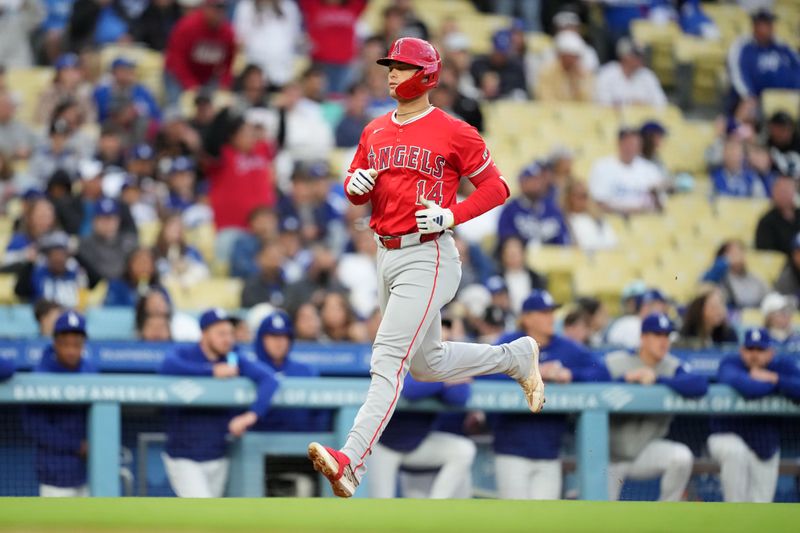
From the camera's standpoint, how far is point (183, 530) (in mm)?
5098

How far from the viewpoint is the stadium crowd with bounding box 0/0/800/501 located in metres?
8.41

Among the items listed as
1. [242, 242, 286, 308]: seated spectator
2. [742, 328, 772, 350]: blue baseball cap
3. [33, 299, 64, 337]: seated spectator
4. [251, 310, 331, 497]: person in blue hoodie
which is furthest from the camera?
[242, 242, 286, 308]: seated spectator

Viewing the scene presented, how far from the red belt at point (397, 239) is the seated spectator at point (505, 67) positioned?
8847 millimetres

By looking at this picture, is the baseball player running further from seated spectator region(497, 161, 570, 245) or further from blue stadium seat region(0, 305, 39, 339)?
seated spectator region(497, 161, 570, 245)

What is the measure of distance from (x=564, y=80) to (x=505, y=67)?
709mm

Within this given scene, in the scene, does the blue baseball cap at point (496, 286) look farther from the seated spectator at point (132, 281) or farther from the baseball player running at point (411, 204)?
the baseball player running at point (411, 204)

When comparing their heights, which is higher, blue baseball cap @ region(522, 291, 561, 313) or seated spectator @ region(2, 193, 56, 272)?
seated spectator @ region(2, 193, 56, 272)

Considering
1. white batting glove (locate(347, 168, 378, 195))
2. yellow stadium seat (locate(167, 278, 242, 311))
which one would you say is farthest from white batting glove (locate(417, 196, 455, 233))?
yellow stadium seat (locate(167, 278, 242, 311))

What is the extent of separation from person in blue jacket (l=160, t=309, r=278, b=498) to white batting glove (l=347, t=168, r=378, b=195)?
2081 mm

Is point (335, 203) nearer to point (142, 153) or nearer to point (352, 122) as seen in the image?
point (352, 122)

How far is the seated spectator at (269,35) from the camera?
46.6ft

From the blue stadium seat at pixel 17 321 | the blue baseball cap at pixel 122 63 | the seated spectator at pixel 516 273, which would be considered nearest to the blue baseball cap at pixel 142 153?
the blue baseball cap at pixel 122 63

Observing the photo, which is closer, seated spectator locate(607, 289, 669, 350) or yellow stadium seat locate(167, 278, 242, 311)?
seated spectator locate(607, 289, 669, 350)

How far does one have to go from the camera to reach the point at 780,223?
529 inches
